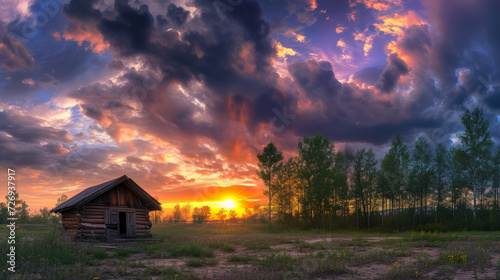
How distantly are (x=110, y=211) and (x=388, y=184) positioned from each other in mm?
38892

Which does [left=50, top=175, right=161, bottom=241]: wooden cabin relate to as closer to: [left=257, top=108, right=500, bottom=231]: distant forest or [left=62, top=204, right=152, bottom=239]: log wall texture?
[left=62, top=204, right=152, bottom=239]: log wall texture

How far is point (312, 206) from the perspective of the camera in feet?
143

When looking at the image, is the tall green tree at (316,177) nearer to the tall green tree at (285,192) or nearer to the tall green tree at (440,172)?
the tall green tree at (285,192)

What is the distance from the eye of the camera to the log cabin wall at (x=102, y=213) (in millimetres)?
24125

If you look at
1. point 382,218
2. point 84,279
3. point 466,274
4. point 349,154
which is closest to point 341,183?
point 349,154

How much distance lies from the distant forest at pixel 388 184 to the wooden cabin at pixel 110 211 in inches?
851

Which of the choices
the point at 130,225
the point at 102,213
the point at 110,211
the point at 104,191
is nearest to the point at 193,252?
the point at 104,191

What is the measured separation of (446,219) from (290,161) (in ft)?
88.3

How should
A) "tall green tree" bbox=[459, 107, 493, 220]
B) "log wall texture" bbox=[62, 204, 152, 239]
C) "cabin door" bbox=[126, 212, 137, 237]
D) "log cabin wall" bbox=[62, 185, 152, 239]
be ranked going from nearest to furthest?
"log wall texture" bbox=[62, 204, 152, 239], "log cabin wall" bbox=[62, 185, 152, 239], "cabin door" bbox=[126, 212, 137, 237], "tall green tree" bbox=[459, 107, 493, 220]

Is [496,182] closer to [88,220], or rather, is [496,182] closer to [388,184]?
[388,184]

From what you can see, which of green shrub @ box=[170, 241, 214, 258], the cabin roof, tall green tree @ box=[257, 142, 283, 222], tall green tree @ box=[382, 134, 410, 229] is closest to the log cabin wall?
the cabin roof

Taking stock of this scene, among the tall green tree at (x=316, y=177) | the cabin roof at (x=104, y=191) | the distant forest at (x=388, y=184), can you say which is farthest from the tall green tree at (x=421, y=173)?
the cabin roof at (x=104, y=191)

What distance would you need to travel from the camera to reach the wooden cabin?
24.1m

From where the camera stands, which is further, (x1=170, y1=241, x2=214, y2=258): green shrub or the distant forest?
the distant forest
